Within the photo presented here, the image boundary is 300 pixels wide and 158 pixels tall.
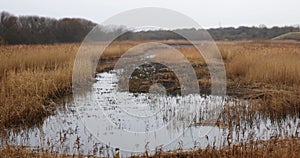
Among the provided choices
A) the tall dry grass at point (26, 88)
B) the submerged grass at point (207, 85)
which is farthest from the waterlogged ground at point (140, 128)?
the tall dry grass at point (26, 88)

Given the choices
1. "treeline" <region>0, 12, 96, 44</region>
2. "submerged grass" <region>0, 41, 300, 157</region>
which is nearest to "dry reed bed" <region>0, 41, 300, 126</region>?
"submerged grass" <region>0, 41, 300, 157</region>

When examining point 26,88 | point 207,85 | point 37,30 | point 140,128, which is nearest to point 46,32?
point 37,30

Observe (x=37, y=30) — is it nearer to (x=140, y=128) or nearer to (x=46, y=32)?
→ (x=46, y=32)

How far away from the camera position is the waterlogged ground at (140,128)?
17.5ft

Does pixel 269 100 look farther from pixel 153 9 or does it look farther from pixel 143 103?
pixel 153 9

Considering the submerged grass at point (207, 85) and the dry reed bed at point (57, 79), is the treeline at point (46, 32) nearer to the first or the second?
the dry reed bed at point (57, 79)

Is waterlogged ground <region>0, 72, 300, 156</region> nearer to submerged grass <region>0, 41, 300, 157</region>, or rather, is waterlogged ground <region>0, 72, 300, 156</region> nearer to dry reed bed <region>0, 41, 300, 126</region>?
submerged grass <region>0, 41, 300, 157</region>

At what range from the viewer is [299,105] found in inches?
296

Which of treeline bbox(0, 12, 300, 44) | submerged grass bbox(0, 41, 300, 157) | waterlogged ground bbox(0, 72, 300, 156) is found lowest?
waterlogged ground bbox(0, 72, 300, 156)

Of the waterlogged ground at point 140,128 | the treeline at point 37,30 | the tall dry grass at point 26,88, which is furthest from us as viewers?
the treeline at point 37,30

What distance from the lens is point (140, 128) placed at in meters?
6.59

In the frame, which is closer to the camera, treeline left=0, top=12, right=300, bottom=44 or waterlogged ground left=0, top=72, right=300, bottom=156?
waterlogged ground left=0, top=72, right=300, bottom=156

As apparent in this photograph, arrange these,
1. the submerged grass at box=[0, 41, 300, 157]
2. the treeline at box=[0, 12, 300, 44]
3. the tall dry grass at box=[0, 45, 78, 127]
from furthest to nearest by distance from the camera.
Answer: the treeline at box=[0, 12, 300, 44]
the tall dry grass at box=[0, 45, 78, 127]
the submerged grass at box=[0, 41, 300, 157]

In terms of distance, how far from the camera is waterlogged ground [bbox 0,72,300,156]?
17.5ft
